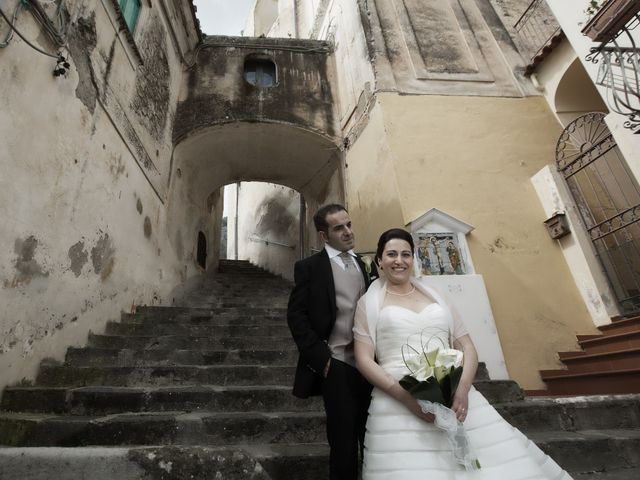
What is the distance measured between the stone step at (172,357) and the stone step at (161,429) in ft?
3.00

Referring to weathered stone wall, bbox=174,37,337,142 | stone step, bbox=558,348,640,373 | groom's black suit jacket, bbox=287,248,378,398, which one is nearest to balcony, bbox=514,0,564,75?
weathered stone wall, bbox=174,37,337,142

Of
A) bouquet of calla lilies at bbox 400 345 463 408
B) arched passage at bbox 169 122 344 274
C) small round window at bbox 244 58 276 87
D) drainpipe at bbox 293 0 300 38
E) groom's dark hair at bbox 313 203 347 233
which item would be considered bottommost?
bouquet of calla lilies at bbox 400 345 463 408

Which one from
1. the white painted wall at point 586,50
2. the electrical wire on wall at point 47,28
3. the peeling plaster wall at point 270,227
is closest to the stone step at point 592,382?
the white painted wall at point 586,50

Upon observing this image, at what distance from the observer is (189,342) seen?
3.93 m

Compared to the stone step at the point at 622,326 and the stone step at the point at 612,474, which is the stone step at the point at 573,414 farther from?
the stone step at the point at 622,326

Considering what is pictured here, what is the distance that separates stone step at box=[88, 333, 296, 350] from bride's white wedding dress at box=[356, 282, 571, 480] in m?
2.45

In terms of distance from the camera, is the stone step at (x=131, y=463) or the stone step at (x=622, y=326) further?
the stone step at (x=622, y=326)

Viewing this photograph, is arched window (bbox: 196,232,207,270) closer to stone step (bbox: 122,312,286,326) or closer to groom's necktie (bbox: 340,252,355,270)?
stone step (bbox: 122,312,286,326)

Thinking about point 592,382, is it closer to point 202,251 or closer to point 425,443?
point 425,443

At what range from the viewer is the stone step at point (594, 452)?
2322 mm

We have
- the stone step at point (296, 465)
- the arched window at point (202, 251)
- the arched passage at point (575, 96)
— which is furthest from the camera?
the arched window at point (202, 251)

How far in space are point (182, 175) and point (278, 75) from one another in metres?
3.05

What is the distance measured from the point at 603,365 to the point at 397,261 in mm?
3471

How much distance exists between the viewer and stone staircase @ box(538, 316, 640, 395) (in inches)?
135
